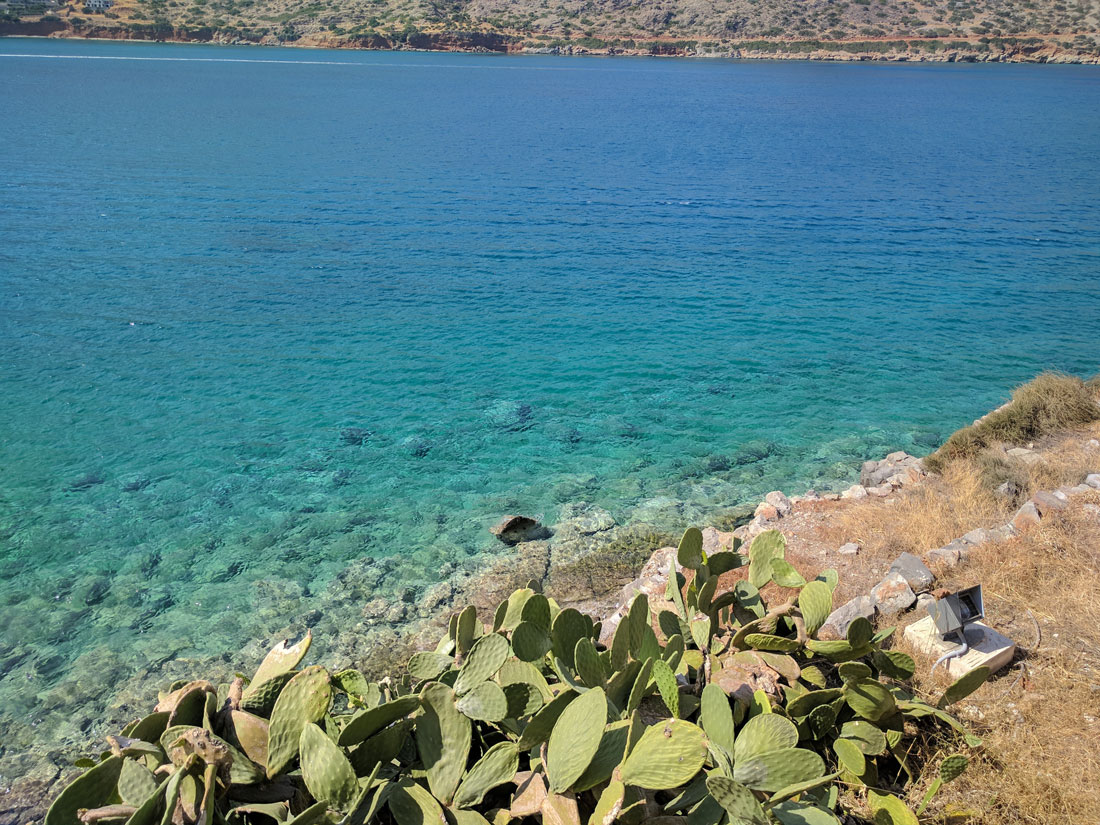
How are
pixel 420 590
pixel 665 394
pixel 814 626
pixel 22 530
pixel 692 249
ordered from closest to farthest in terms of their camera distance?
pixel 814 626 < pixel 420 590 < pixel 22 530 < pixel 665 394 < pixel 692 249

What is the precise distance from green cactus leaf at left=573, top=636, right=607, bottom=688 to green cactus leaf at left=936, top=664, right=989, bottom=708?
79.5 inches

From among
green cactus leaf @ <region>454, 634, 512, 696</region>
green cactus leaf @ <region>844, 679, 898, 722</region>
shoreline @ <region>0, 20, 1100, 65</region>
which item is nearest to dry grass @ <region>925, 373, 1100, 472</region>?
green cactus leaf @ <region>844, 679, 898, 722</region>

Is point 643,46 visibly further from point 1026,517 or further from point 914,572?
point 914,572

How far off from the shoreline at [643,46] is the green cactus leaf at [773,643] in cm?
13140

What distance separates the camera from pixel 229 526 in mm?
10656

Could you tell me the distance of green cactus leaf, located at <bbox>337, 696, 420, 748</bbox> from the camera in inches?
117

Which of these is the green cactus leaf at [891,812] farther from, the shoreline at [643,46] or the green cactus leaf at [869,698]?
the shoreline at [643,46]

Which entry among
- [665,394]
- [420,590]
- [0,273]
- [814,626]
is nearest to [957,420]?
[665,394]

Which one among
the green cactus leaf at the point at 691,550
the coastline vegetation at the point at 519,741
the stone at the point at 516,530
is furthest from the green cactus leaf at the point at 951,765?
the stone at the point at 516,530

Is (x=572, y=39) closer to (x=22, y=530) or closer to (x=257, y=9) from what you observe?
(x=257, y=9)

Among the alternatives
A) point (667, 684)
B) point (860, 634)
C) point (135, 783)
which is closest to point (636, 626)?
point (667, 684)

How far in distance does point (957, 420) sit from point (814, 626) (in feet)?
38.3

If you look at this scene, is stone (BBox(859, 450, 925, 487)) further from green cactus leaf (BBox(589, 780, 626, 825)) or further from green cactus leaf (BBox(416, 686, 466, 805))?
green cactus leaf (BBox(416, 686, 466, 805))

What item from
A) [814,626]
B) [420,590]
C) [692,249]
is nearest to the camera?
[814,626]
